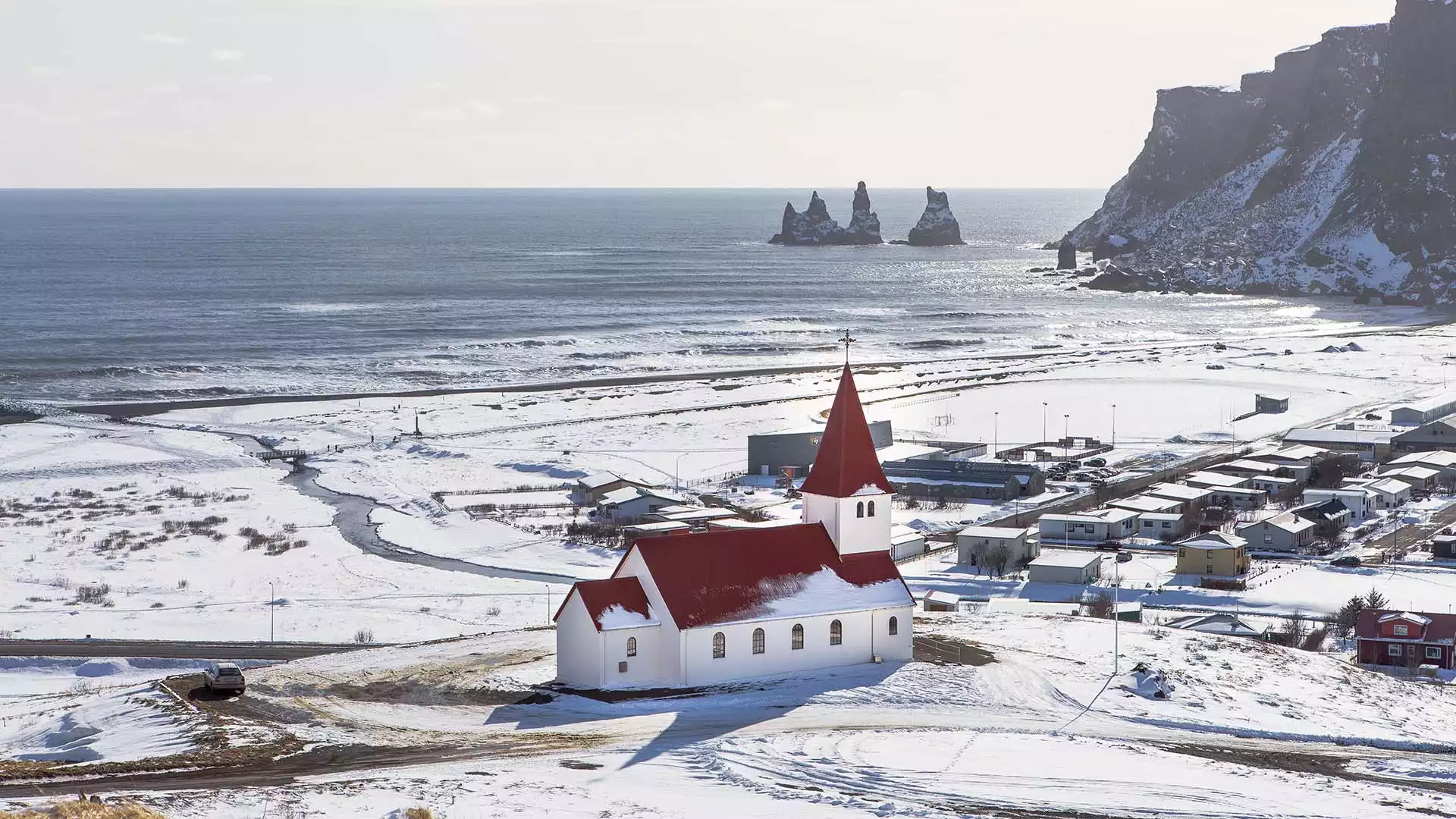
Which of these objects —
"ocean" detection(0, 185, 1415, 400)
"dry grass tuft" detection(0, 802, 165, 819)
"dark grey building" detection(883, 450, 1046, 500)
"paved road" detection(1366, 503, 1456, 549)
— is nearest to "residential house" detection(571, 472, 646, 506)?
"dark grey building" detection(883, 450, 1046, 500)

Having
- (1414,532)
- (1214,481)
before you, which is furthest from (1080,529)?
(1414,532)

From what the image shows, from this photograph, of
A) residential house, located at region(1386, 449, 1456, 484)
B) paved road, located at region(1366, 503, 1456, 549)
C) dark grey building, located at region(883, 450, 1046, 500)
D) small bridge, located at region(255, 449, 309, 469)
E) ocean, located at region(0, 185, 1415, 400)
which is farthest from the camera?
ocean, located at region(0, 185, 1415, 400)

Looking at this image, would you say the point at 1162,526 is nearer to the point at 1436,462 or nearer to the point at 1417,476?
the point at 1417,476

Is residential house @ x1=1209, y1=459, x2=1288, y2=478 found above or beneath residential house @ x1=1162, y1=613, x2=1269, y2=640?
above

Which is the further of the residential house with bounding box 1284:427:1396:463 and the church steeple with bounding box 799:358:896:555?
the residential house with bounding box 1284:427:1396:463

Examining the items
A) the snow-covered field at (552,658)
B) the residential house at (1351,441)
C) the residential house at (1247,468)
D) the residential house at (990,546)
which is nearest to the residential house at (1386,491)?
the residential house at (1247,468)

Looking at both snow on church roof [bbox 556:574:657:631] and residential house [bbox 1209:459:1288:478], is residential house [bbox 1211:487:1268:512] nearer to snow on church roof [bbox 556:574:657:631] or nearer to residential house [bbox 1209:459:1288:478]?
residential house [bbox 1209:459:1288:478]
